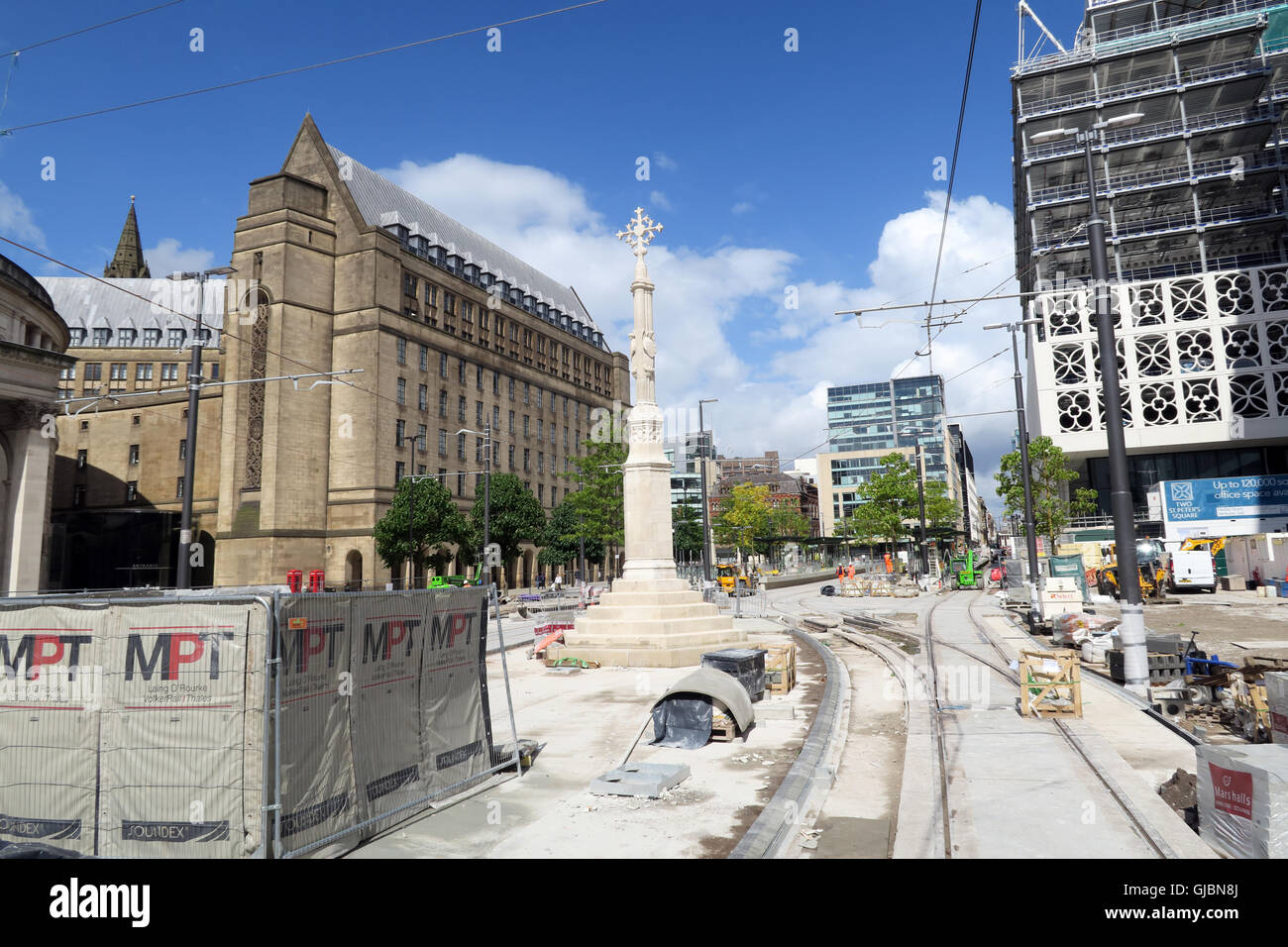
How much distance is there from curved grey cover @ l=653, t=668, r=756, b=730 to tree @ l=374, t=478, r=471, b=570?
40539 mm

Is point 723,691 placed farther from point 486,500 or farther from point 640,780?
point 486,500

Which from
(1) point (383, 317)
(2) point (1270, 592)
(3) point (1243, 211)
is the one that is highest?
(3) point (1243, 211)

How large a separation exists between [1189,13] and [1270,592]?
185 feet

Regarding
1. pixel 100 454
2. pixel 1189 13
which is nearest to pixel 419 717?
pixel 100 454

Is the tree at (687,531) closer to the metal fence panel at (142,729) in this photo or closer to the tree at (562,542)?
the tree at (562,542)

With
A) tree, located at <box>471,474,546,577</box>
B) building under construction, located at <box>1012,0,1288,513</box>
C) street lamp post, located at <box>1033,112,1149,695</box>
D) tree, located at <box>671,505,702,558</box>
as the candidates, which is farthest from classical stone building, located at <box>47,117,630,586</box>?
building under construction, located at <box>1012,0,1288,513</box>

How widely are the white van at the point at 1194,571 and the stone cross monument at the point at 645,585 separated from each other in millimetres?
28888

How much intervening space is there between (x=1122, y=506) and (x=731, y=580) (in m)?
42.2

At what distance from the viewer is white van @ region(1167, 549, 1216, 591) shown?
37156 millimetres

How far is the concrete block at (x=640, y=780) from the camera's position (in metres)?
8.01

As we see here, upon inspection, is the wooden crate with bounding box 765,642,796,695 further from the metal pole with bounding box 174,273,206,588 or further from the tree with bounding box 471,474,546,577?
the tree with bounding box 471,474,546,577

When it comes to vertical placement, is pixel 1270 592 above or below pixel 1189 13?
below
